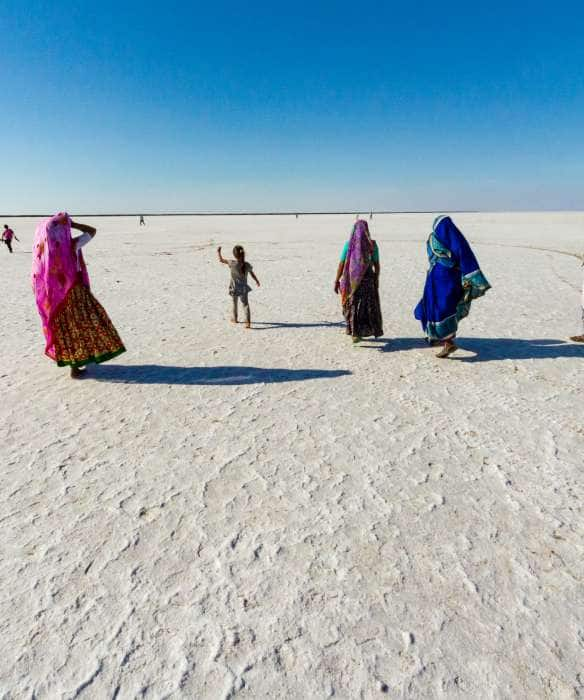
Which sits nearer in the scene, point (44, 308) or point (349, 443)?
point (349, 443)

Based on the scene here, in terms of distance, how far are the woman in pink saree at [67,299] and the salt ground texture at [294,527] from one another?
0.40 m

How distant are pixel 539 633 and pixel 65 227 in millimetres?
5286

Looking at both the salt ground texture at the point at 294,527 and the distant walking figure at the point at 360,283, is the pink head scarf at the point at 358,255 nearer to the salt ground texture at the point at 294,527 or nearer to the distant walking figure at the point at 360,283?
the distant walking figure at the point at 360,283

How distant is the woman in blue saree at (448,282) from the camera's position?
18.4 ft

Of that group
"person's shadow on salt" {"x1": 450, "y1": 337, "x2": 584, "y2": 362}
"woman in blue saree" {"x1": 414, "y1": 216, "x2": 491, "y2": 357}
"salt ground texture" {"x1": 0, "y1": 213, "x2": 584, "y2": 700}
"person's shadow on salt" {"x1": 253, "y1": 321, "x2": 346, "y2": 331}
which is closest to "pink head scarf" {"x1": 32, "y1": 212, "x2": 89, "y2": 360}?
"salt ground texture" {"x1": 0, "y1": 213, "x2": 584, "y2": 700}

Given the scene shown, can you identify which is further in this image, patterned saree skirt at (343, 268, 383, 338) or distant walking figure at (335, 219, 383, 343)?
patterned saree skirt at (343, 268, 383, 338)

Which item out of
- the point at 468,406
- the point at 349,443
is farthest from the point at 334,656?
the point at 468,406

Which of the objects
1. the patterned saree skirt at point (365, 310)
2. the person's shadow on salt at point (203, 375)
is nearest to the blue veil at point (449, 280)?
the patterned saree skirt at point (365, 310)

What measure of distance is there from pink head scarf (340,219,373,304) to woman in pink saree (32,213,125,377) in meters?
3.21

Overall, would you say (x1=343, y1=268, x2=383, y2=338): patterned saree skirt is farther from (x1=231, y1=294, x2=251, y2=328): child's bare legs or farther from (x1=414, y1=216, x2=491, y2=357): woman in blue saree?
(x1=231, y1=294, x2=251, y2=328): child's bare legs

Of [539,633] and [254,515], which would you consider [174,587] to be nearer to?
[254,515]

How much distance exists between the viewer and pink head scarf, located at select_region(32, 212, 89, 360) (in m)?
4.89

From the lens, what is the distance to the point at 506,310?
889 centimetres

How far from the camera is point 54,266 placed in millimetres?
4957
